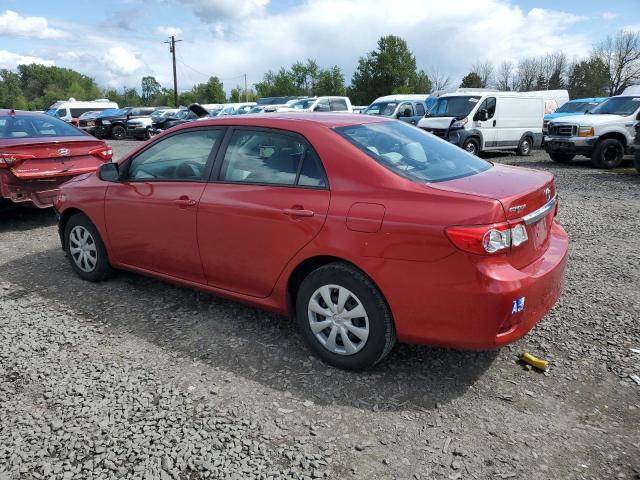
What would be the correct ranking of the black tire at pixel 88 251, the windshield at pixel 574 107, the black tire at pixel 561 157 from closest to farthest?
the black tire at pixel 88 251 → the black tire at pixel 561 157 → the windshield at pixel 574 107

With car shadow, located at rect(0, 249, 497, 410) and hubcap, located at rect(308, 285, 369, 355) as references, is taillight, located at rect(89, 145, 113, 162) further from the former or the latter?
hubcap, located at rect(308, 285, 369, 355)

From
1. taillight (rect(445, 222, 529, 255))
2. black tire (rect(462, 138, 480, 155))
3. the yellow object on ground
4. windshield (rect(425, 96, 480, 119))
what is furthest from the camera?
windshield (rect(425, 96, 480, 119))

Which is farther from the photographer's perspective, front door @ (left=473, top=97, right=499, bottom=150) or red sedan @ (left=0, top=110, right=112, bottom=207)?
front door @ (left=473, top=97, right=499, bottom=150)

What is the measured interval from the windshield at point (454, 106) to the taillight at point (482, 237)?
41.3ft

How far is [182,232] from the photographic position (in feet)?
12.8

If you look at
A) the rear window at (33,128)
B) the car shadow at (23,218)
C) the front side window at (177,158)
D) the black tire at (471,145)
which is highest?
the rear window at (33,128)

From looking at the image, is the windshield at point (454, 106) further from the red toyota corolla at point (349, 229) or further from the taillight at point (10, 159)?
the red toyota corolla at point (349, 229)

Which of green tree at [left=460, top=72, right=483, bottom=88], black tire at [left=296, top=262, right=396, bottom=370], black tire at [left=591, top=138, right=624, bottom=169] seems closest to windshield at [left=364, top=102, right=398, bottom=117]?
black tire at [left=591, top=138, right=624, bottom=169]

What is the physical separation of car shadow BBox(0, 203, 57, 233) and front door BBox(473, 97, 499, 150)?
1120 centimetres

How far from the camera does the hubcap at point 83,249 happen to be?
4810mm

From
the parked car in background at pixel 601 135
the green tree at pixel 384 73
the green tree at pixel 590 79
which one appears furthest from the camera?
the green tree at pixel 384 73

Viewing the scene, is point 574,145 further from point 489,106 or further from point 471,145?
point 489,106

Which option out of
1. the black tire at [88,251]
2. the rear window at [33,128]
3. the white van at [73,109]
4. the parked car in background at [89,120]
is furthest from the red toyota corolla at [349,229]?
the white van at [73,109]

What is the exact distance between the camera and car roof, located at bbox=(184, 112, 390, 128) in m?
3.53
